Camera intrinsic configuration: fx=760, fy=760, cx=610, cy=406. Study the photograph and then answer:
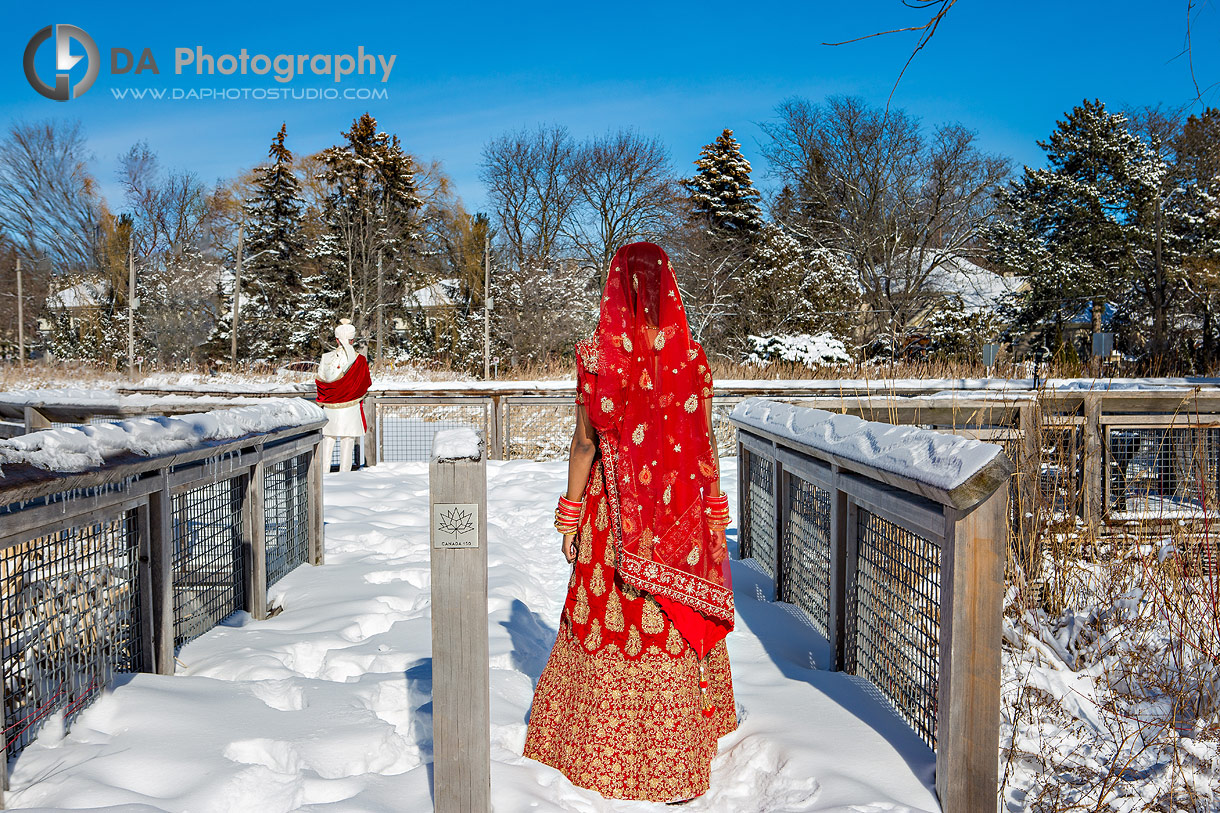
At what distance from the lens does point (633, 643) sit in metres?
2.41

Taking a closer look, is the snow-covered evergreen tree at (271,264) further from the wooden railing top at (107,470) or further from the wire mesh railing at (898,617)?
the wire mesh railing at (898,617)

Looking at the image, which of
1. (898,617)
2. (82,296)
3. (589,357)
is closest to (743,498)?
(898,617)

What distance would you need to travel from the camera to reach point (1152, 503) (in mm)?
6164

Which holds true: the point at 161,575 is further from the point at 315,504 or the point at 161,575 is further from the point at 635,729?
the point at 315,504

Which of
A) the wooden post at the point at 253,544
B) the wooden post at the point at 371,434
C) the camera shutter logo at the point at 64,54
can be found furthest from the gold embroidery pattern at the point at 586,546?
the camera shutter logo at the point at 64,54

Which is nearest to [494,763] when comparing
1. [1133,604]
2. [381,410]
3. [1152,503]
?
[1133,604]

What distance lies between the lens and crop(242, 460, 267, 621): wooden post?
12.5 feet

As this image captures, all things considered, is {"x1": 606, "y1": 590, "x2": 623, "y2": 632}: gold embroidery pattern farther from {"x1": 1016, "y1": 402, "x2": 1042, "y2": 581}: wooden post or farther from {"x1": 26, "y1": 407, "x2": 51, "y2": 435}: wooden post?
{"x1": 26, "y1": 407, "x2": 51, "y2": 435}: wooden post

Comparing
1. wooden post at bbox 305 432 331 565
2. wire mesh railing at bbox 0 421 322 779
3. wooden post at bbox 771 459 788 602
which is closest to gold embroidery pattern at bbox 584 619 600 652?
wire mesh railing at bbox 0 421 322 779

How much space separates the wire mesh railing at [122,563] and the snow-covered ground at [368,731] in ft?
0.43

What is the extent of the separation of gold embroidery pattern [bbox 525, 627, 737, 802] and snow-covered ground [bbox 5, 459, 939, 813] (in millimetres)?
58

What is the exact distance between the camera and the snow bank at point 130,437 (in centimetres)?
191

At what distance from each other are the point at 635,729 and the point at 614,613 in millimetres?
359

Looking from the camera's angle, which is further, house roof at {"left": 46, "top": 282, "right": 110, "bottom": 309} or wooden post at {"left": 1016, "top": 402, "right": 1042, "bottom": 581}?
house roof at {"left": 46, "top": 282, "right": 110, "bottom": 309}
